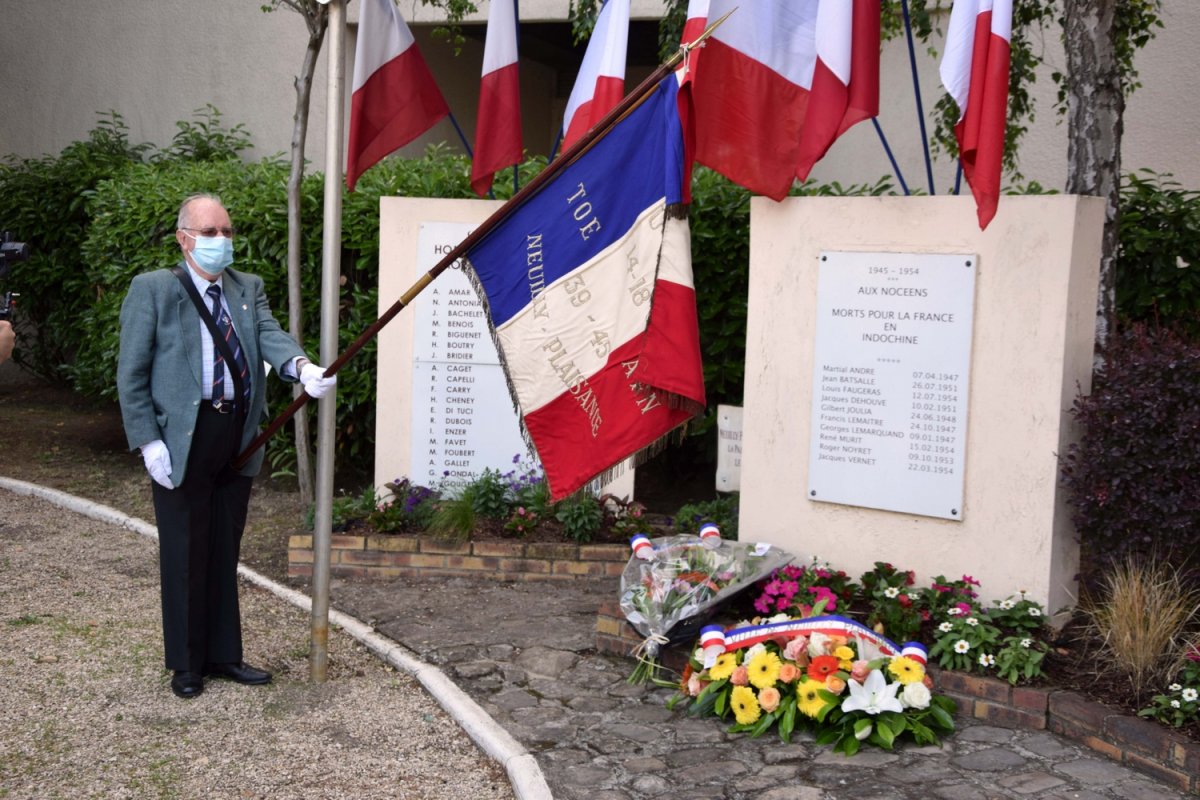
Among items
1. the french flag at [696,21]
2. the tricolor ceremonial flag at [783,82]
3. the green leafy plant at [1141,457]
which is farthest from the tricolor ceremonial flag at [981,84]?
the french flag at [696,21]

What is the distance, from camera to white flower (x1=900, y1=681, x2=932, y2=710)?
4.62 meters

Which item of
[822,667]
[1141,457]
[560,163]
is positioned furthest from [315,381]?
[1141,457]

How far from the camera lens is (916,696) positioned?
462 cm

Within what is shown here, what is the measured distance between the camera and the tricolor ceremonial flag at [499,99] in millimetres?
6508

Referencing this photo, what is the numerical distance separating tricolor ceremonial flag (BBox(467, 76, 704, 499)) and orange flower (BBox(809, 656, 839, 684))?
1.06 m

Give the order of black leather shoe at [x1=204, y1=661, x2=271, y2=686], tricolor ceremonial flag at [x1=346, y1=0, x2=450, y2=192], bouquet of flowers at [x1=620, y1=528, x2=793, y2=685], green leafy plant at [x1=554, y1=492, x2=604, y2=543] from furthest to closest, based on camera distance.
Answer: green leafy plant at [x1=554, y1=492, x2=604, y2=543]
tricolor ceremonial flag at [x1=346, y1=0, x2=450, y2=192]
bouquet of flowers at [x1=620, y1=528, x2=793, y2=685]
black leather shoe at [x1=204, y1=661, x2=271, y2=686]

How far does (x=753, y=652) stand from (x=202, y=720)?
2.15m

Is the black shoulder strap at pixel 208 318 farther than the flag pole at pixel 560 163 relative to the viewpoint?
Yes

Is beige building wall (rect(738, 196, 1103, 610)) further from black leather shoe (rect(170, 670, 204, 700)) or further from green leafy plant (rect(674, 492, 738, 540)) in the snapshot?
black leather shoe (rect(170, 670, 204, 700))

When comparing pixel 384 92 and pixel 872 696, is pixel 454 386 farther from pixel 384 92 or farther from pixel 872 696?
pixel 872 696

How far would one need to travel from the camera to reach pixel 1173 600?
4836 mm

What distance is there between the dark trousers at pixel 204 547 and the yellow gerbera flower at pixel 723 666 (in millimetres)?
1979

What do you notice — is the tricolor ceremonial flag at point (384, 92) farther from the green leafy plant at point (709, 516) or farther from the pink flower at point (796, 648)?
the pink flower at point (796, 648)

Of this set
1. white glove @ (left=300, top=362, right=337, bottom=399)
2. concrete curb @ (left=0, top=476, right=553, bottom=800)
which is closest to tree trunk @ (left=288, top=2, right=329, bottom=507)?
concrete curb @ (left=0, top=476, right=553, bottom=800)
